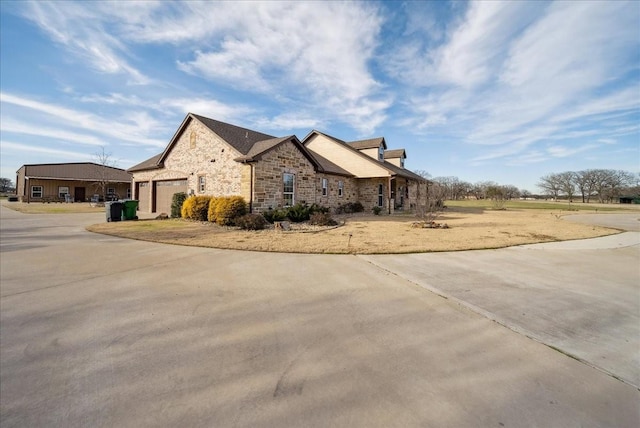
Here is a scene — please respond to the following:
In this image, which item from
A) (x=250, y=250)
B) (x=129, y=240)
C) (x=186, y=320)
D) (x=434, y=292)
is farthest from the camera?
(x=129, y=240)

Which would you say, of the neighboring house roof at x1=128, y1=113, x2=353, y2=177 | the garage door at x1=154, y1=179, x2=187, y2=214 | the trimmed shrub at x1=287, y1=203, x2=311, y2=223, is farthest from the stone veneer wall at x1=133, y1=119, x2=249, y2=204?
the trimmed shrub at x1=287, y1=203, x2=311, y2=223

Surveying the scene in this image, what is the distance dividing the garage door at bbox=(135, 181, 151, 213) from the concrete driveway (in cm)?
1818

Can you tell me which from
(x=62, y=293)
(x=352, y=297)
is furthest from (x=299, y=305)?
(x=62, y=293)

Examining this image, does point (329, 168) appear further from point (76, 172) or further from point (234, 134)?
point (76, 172)

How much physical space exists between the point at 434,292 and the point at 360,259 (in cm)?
266

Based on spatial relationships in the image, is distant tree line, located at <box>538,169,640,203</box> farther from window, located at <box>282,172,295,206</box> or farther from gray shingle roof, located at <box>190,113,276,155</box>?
gray shingle roof, located at <box>190,113,276,155</box>

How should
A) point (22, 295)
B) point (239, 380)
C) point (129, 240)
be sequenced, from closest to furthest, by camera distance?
point (239, 380) → point (22, 295) → point (129, 240)

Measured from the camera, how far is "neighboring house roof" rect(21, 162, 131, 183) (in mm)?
37947

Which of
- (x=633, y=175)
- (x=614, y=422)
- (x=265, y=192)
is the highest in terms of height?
(x=633, y=175)

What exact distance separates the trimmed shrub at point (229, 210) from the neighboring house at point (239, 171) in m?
0.69

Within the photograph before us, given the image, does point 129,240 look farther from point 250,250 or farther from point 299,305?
point 299,305

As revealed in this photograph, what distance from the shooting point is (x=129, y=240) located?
33.3 ft

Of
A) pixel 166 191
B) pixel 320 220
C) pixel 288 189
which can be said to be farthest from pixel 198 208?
pixel 320 220

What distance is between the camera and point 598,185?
21.5 metres
